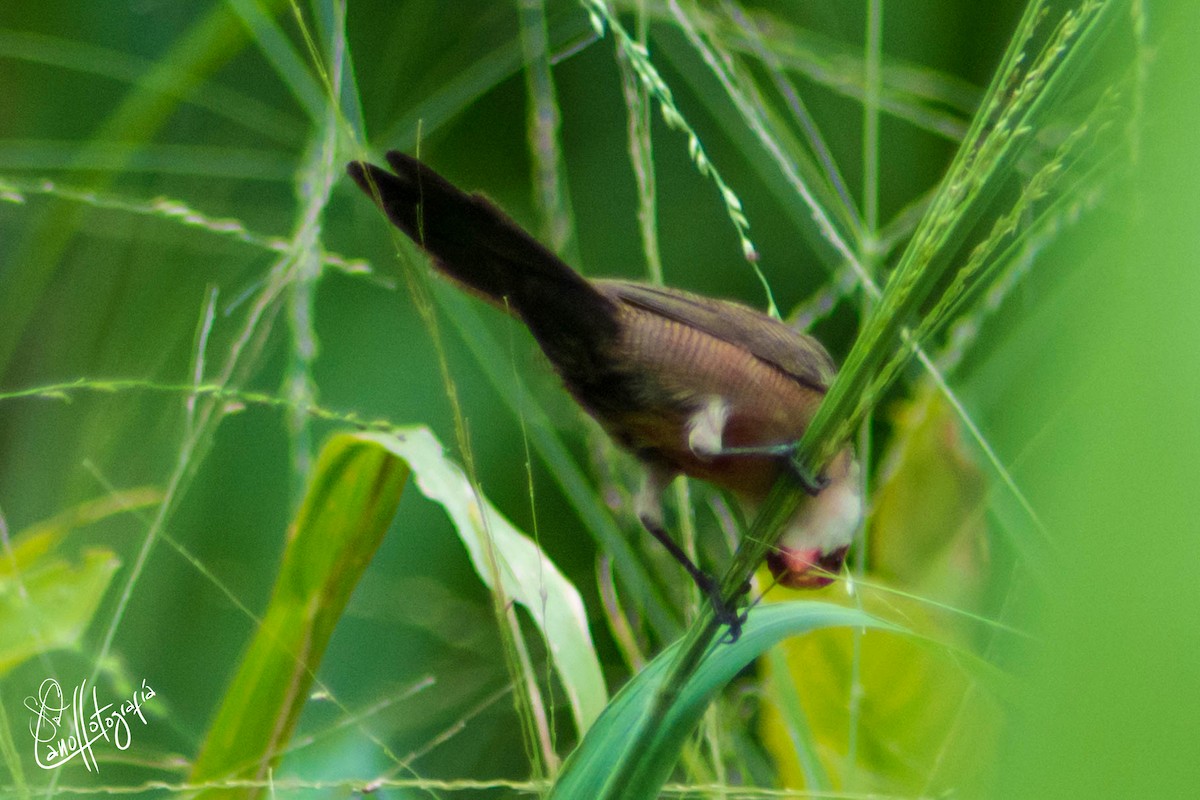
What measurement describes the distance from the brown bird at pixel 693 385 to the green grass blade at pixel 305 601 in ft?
1.04

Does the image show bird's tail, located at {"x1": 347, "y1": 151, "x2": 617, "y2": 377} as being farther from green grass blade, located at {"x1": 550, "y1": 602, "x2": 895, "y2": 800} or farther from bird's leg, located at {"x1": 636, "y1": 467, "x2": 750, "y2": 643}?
green grass blade, located at {"x1": 550, "y1": 602, "x2": 895, "y2": 800}

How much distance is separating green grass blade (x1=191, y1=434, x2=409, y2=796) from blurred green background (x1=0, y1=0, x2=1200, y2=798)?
0.63 feet

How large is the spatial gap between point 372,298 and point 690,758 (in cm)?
176

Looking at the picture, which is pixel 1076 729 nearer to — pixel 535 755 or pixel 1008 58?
pixel 1008 58

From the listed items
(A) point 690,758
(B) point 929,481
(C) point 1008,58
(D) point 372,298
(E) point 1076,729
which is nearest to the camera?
(E) point 1076,729

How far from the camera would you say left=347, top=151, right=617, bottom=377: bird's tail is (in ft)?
4.67

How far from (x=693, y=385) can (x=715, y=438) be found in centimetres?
11

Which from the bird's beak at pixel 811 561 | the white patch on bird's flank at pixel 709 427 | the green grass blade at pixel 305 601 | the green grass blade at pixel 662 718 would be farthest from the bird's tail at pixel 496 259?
the green grass blade at pixel 662 718

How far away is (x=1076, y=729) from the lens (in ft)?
0.80

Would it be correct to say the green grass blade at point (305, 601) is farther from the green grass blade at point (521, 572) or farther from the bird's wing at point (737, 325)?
the bird's wing at point (737, 325)

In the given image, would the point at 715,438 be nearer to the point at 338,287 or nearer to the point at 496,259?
the point at 496,259

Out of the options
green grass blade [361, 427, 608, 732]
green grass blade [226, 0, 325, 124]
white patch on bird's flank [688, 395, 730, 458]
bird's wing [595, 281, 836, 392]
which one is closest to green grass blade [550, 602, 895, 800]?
green grass blade [361, 427, 608, 732]

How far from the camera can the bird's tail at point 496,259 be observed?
56.1 inches

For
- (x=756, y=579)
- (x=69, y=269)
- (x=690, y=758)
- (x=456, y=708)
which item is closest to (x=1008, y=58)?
(x=690, y=758)
